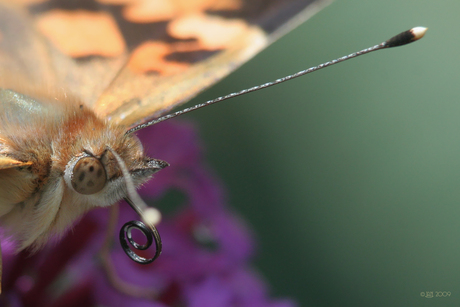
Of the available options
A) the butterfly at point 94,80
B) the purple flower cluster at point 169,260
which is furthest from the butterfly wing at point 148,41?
the purple flower cluster at point 169,260

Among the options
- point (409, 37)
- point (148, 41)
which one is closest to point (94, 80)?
point (148, 41)

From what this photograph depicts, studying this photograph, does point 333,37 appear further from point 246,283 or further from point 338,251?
point 246,283

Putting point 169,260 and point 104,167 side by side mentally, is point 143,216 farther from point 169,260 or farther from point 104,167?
point 169,260

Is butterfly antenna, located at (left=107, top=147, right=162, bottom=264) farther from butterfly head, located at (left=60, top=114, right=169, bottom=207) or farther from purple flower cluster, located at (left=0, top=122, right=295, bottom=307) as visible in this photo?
purple flower cluster, located at (left=0, top=122, right=295, bottom=307)

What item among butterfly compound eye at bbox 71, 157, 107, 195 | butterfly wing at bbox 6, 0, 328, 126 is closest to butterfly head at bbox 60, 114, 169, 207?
butterfly compound eye at bbox 71, 157, 107, 195

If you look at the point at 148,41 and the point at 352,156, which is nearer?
the point at 148,41

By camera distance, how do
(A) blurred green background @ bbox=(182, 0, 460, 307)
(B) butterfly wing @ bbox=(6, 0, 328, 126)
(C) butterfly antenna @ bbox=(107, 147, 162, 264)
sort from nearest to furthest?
(C) butterfly antenna @ bbox=(107, 147, 162, 264)
(B) butterfly wing @ bbox=(6, 0, 328, 126)
(A) blurred green background @ bbox=(182, 0, 460, 307)

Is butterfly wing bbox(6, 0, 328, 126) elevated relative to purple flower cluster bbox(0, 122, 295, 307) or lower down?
elevated
